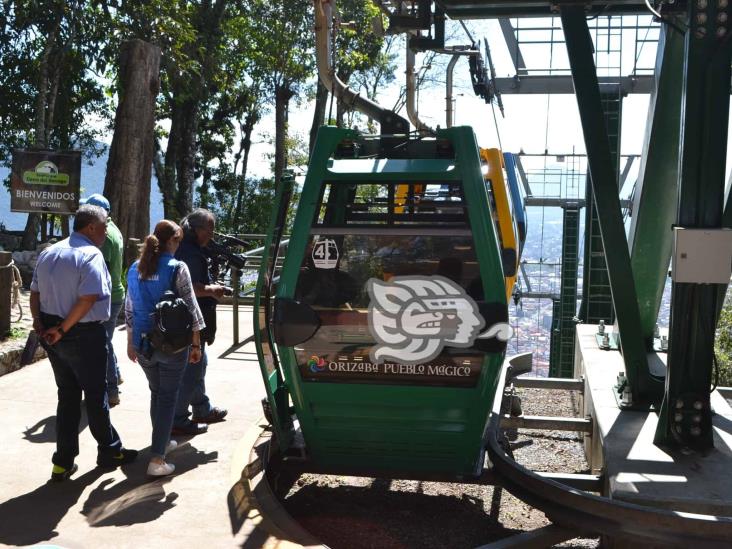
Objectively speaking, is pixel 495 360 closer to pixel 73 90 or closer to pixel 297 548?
pixel 297 548

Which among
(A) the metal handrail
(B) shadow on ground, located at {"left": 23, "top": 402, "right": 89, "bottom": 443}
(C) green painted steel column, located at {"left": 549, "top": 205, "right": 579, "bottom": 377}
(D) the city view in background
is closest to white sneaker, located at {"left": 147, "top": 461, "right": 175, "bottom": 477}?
(B) shadow on ground, located at {"left": 23, "top": 402, "right": 89, "bottom": 443}

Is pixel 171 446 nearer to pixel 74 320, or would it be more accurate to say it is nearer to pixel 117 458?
pixel 117 458

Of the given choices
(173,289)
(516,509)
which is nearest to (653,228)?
(516,509)

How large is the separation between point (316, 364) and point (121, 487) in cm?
153

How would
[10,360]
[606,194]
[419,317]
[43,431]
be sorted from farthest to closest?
[10,360], [43,431], [606,194], [419,317]

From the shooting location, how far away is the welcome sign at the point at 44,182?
1135 cm

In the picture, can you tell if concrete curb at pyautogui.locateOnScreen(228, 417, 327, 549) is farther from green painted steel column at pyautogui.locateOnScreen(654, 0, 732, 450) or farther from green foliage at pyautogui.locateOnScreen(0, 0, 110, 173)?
green foliage at pyautogui.locateOnScreen(0, 0, 110, 173)

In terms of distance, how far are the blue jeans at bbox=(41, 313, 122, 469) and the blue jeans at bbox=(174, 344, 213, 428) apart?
71cm

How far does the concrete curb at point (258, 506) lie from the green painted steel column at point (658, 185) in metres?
3.64

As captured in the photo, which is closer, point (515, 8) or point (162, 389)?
point (162, 389)

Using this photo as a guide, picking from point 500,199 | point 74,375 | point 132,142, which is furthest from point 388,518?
point 132,142

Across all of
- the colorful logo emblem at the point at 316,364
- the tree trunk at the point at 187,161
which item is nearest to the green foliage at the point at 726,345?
the colorful logo emblem at the point at 316,364

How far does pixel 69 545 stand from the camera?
441 cm

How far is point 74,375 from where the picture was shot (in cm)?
534
